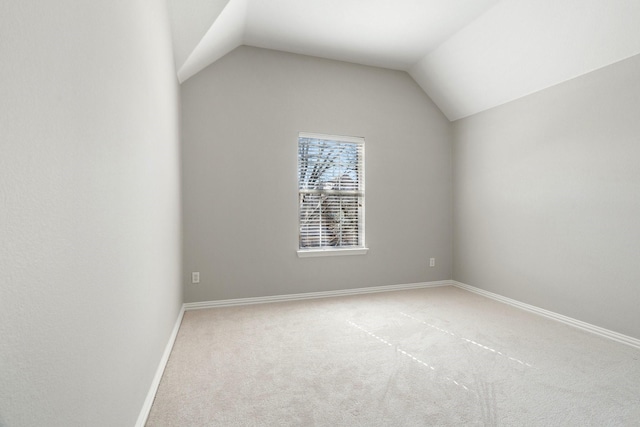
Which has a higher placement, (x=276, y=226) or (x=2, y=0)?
(x=2, y=0)

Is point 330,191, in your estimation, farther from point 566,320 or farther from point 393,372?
point 566,320

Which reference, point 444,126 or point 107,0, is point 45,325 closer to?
point 107,0

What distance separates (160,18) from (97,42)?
1.42m

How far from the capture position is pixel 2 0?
587 mm

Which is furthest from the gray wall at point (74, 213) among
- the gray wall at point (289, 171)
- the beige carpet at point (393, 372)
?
the gray wall at point (289, 171)

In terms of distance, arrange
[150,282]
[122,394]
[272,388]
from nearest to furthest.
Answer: [122,394], [150,282], [272,388]

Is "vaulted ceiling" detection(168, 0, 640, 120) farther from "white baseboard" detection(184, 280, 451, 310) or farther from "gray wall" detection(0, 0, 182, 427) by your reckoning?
"white baseboard" detection(184, 280, 451, 310)

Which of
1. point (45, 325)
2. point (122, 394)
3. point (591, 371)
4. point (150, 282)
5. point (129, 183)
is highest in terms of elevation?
point (129, 183)

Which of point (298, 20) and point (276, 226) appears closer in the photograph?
point (298, 20)

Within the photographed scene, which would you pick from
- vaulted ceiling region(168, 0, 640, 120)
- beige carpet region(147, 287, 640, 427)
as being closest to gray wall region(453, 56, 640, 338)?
vaulted ceiling region(168, 0, 640, 120)

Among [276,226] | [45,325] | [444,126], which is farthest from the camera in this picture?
[444,126]

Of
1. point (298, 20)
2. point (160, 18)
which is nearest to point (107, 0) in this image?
point (160, 18)

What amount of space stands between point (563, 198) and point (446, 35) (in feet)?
6.85

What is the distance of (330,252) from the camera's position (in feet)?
13.4
